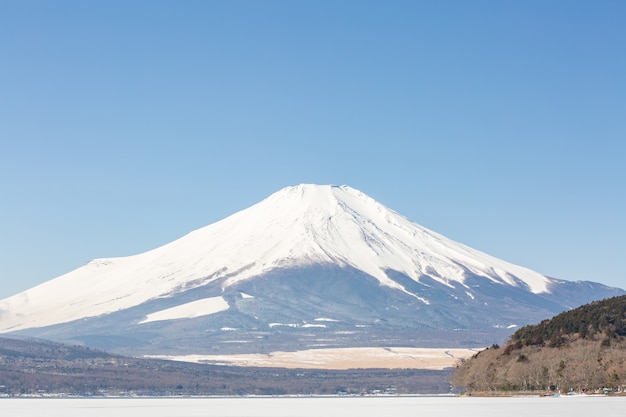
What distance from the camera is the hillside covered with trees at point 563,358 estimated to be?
148 m

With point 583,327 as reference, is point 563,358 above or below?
below

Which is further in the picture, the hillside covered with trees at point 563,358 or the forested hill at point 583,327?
the forested hill at point 583,327

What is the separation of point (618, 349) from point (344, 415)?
192 ft

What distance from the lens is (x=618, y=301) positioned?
173875mm

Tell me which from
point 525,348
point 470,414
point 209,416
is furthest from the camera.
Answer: point 525,348

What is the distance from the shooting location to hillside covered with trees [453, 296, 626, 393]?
148 m

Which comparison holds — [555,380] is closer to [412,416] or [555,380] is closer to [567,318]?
[567,318]

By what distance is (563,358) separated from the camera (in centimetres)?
15575

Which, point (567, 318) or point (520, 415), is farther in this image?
point (567, 318)

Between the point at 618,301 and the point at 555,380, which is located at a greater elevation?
the point at 618,301

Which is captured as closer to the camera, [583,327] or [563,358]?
[563,358]

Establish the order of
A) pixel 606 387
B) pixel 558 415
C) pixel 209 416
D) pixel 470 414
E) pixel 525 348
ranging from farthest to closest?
1. pixel 525 348
2. pixel 606 387
3. pixel 209 416
4. pixel 470 414
5. pixel 558 415

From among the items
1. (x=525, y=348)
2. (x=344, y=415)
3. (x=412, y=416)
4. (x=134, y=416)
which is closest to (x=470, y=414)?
(x=412, y=416)

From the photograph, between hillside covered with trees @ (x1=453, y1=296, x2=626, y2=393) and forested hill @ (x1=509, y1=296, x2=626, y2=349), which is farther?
forested hill @ (x1=509, y1=296, x2=626, y2=349)
